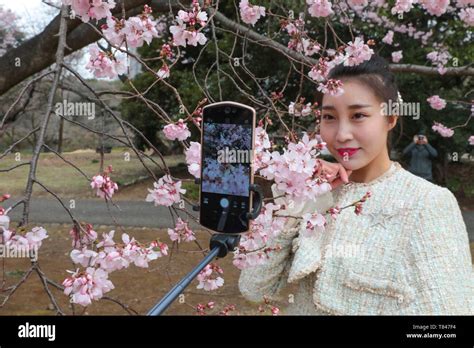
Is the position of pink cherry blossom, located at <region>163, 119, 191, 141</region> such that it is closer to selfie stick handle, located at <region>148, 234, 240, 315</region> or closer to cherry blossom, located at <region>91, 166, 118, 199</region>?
cherry blossom, located at <region>91, 166, 118, 199</region>

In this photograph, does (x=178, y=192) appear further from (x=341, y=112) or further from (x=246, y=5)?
(x=246, y=5)

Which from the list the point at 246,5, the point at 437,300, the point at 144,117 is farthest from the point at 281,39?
the point at 437,300

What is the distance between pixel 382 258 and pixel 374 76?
1.59ft

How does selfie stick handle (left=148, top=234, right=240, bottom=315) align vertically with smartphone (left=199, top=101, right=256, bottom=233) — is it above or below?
below

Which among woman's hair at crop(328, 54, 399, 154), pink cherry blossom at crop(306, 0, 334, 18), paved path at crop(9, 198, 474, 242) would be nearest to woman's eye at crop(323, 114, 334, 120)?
woman's hair at crop(328, 54, 399, 154)

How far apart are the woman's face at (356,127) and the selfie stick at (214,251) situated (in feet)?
1.50

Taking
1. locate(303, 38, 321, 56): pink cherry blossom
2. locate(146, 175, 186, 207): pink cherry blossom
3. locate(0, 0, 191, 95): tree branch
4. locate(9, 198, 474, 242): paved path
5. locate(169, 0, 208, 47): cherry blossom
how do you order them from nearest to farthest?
locate(146, 175, 186, 207): pink cherry blossom < locate(169, 0, 208, 47): cherry blossom < locate(303, 38, 321, 56): pink cherry blossom < locate(0, 0, 191, 95): tree branch < locate(9, 198, 474, 242): paved path

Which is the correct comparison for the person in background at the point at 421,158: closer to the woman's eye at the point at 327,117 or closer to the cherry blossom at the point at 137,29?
the cherry blossom at the point at 137,29

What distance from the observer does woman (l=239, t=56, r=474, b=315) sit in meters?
1.07

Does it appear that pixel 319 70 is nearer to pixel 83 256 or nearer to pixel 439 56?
pixel 83 256

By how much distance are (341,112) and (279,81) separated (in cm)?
794

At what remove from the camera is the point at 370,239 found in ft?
3.78

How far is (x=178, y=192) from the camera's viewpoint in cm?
159

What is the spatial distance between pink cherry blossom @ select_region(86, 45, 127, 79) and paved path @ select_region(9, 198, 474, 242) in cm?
500
